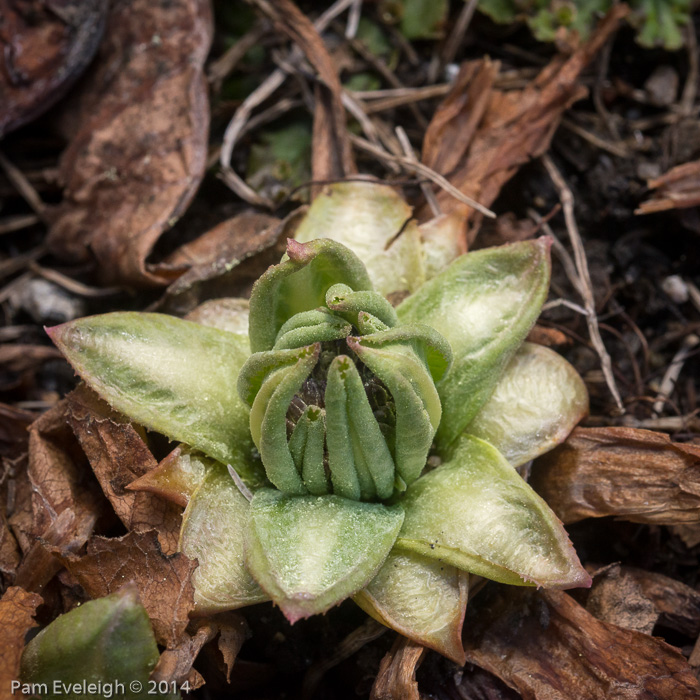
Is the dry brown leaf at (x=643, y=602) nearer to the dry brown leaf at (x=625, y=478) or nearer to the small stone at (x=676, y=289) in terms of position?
the dry brown leaf at (x=625, y=478)

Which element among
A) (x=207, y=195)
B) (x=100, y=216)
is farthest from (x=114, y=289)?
(x=207, y=195)

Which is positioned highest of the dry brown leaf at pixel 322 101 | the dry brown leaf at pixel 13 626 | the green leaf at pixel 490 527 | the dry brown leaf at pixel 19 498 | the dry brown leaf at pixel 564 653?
the dry brown leaf at pixel 322 101

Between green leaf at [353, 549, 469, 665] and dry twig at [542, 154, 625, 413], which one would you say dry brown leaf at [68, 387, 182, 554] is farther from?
dry twig at [542, 154, 625, 413]

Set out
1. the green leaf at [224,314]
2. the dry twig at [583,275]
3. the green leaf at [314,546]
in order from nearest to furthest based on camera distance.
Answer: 1. the green leaf at [314,546]
2. the green leaf at [224,314]
3. the dry twig at [583,275]

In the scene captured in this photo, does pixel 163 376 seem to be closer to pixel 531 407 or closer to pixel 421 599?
pixel 421 599

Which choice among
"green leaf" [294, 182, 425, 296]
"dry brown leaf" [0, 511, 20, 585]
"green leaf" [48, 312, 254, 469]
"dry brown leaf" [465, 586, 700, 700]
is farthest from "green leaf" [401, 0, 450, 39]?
"dry brown leaf" [0, 511, 20, 585]

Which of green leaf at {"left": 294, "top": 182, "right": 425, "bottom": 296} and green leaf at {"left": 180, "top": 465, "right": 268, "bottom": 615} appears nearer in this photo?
green leaf at {"left": 180, "top": 465, "right": 268, "bottom": 615}

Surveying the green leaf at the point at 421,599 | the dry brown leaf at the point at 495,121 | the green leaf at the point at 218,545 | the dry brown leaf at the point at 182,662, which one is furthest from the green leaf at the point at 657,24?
the dry brown leaf at the point at 182,662
